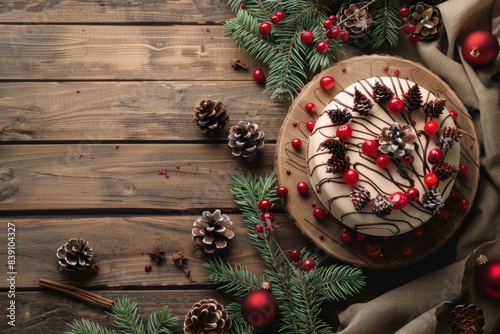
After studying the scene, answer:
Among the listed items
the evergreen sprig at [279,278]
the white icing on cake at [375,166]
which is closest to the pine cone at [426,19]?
the white icing on cake at [375,166]

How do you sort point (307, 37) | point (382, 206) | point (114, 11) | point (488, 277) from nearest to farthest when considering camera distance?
point (382, 206) → point (488, 277) → point (307, 37) → point (114, 11)

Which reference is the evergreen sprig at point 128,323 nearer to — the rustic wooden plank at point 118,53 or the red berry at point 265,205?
the red berry at point 265,205

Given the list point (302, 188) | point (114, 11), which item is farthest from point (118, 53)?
point (302, 188)

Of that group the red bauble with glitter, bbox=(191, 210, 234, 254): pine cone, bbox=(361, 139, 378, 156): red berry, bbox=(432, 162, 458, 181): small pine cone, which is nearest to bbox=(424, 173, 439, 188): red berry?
bbox=(432, 162, 458, 181): small pine cone

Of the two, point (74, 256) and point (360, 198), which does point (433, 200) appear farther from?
point (74, 256)

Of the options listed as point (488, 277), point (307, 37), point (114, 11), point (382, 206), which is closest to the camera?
point (382, 206)

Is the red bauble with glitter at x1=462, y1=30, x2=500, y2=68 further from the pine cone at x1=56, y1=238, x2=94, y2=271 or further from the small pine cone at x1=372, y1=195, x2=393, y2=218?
the pine cone at x1=56, y1=238, x2=94, y2=271
